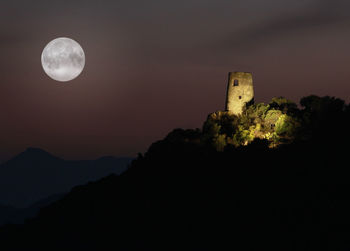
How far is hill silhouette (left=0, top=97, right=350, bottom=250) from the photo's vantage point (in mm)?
39438

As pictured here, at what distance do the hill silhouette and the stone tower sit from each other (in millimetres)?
6732

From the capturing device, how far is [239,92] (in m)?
63.3

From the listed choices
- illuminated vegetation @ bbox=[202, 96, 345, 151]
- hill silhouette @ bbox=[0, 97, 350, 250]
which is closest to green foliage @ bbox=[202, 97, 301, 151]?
illuminated vegetation @ bbox=[202, 96, 345, 151]

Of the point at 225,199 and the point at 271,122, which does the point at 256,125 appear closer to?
the point at 271,122

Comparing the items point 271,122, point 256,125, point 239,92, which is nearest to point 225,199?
point 256,125

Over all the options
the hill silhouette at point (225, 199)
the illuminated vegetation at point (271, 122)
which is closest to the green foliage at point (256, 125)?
the illuminated vegetation at point (271, 122)

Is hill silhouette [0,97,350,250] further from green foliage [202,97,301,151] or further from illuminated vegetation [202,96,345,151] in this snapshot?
green foliage [202,97,301,151]

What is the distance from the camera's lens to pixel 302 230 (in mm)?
38188

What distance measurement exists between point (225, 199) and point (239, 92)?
→ 2203cm

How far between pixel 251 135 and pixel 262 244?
20587 mm

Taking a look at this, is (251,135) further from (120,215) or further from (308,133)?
Answer: (120,215)

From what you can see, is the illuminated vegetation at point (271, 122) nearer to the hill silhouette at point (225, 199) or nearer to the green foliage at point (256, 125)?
the green foliage at point (256, 125)

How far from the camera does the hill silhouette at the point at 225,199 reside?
39438mm

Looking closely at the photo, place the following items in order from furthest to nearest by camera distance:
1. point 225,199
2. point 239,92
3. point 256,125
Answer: point 239,92 < point 256,125 < point 225,199
